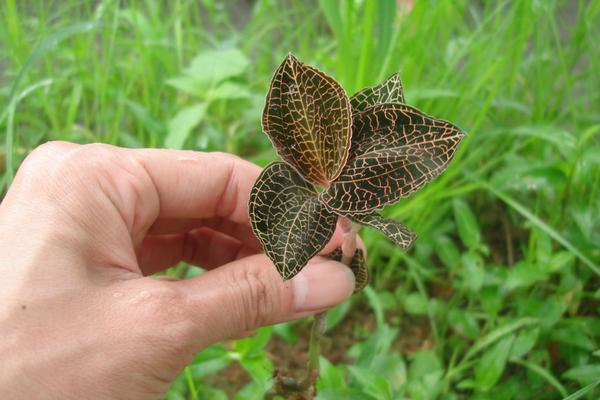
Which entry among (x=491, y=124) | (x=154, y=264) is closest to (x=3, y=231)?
(x=154, y=264)

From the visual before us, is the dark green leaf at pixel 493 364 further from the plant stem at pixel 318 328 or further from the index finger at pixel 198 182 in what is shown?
the index finger at pixel 198 182

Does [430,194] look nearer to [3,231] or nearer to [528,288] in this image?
[528,288]

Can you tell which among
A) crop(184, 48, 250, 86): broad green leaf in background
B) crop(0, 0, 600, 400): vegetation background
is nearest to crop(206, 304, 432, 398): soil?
crop(0, 0, 600, 400): vegetation background

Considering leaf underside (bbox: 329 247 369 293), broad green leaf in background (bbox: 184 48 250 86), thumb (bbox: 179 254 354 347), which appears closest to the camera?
thumb (bbox: 179 254 354 347)

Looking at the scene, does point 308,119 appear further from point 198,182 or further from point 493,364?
point 493,364

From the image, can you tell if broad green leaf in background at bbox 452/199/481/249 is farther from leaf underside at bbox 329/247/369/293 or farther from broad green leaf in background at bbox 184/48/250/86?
broad green leaf in background at bbox 184/48/250/86

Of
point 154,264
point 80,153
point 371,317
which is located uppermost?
point 80,153
